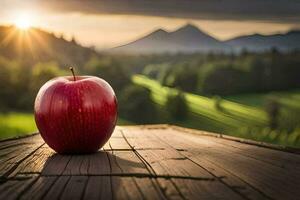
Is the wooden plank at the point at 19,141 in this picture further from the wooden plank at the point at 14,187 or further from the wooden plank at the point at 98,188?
the wooden plank at the point at 98,188

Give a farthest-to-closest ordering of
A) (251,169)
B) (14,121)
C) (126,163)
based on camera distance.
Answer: (14,121) → (126,163) → (251,169)

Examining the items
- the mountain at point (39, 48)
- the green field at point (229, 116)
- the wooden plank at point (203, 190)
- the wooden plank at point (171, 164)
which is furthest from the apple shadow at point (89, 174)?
the green field at point (229, 116)

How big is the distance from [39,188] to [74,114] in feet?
5.96

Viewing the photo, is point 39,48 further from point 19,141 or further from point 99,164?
point 99,164

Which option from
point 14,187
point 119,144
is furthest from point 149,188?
point 119,144

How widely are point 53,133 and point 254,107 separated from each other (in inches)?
1461

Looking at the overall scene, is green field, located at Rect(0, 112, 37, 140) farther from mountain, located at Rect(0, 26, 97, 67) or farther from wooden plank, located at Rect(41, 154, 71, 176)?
wooden plank, located at Rect(41, 154, 71, 176)

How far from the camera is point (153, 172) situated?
11.2ft

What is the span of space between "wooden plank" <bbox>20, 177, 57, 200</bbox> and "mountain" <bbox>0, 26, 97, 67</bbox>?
75.7ft

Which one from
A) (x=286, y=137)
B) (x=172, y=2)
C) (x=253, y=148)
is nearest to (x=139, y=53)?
(x=172, y=2)

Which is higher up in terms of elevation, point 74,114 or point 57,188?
point 74,114

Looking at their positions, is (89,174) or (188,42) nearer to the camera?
(89,174)

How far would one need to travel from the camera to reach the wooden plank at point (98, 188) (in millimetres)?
2697

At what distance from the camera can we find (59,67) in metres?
31.5
